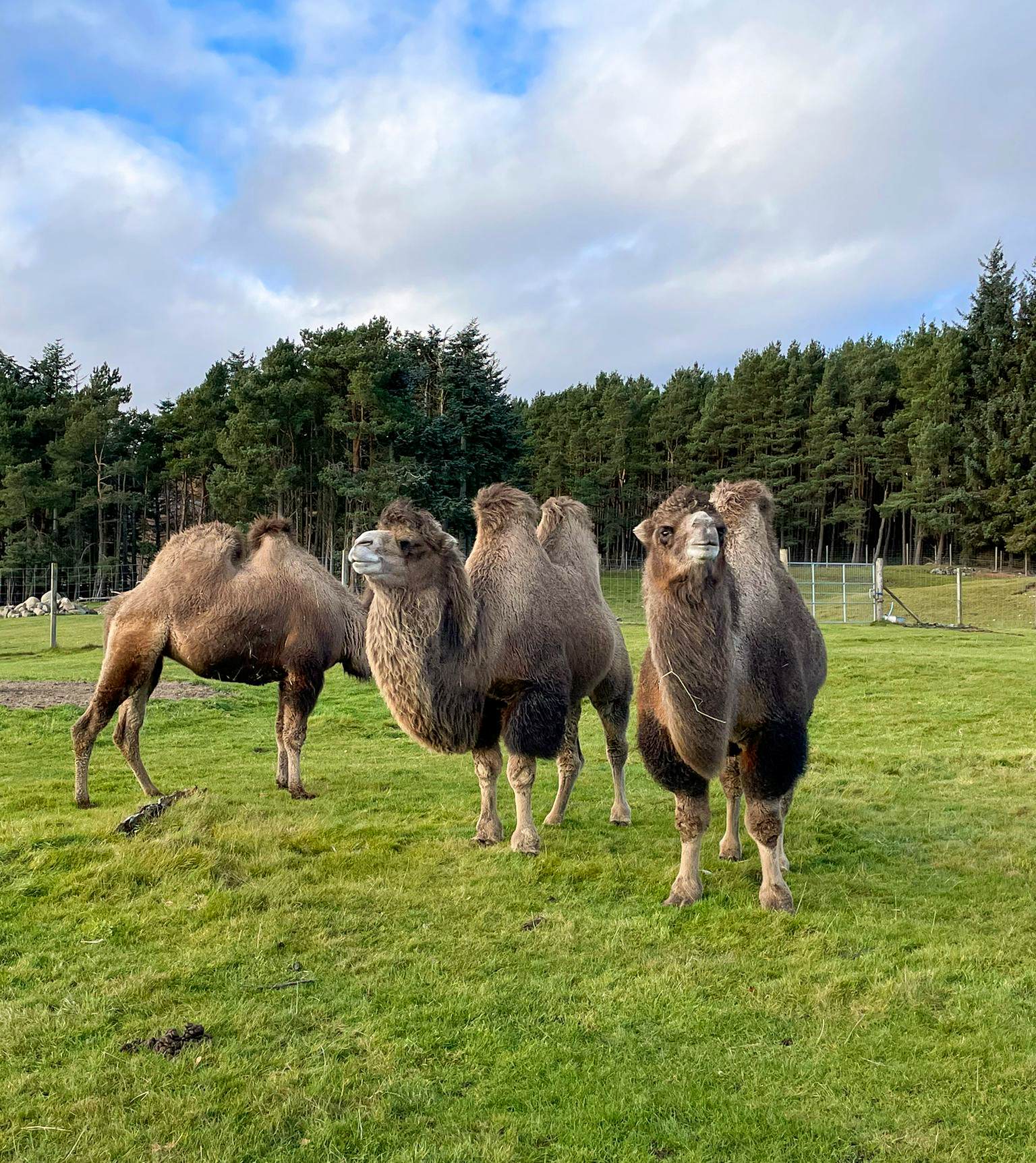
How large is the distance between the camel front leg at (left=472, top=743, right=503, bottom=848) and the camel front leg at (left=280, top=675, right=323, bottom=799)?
7.08 ft

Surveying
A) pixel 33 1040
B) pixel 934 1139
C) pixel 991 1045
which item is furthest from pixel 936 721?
pixel 33 1040

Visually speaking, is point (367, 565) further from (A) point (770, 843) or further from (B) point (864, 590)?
(B) point (864, 590)

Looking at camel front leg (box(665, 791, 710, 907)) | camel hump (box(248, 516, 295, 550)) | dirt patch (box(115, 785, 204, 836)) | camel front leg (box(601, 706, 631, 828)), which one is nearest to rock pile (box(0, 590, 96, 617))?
camel hump (box(248, 516, 295, 550))

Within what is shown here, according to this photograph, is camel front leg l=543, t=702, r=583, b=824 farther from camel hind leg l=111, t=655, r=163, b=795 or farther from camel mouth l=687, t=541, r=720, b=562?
camel hind leg l=111, t=655, r=163, b=795

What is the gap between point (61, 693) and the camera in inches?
500

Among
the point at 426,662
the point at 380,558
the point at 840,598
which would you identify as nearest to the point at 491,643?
the point at 426,662

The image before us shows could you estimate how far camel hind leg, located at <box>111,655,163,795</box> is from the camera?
7035 millimetres

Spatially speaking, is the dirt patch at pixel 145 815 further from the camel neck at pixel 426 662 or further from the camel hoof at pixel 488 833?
the camel hoof at pixel 488 833

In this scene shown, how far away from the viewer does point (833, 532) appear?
5881 cm

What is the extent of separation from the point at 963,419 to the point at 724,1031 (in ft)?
185

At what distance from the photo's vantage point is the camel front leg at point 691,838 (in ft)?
15.5

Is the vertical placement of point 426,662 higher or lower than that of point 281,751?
higher

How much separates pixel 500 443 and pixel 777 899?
41620 mm

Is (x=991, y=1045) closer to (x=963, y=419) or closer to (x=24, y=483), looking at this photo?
(x=24, y=483)
